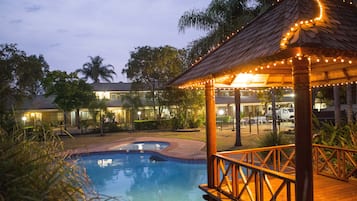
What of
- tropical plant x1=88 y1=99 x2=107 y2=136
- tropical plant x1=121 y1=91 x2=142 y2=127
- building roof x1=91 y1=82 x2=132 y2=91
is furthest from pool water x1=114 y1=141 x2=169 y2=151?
building roof x1=91 y1=82 x2=132 y2=91

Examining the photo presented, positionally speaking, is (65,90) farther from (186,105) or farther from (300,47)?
(300,47)

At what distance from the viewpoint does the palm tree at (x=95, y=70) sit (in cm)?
5106

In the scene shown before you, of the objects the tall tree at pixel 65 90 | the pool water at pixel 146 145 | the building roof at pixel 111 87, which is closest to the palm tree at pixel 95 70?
the building roof at pixel 111 87

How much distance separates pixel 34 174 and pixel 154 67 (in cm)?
2754

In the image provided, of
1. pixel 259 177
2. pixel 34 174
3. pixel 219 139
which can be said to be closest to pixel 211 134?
pixel 259 177

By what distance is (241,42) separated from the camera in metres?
5.77

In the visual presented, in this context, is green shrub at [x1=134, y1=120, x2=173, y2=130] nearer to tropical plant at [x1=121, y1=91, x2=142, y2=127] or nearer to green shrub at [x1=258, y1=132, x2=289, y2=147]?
tropical plant at [x1=121, y1=91, x2=142, y2=127]

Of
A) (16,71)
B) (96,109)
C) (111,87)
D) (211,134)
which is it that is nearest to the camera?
(211,134)

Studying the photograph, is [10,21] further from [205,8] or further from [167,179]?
[167,179]

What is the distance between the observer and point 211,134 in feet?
21.9

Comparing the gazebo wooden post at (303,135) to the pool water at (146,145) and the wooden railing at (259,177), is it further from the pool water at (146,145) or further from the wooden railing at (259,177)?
the pool water at (146,145)

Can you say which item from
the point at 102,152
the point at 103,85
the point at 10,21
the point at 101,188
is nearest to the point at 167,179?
the point at 101,188

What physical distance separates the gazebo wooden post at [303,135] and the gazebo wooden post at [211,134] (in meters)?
2.67

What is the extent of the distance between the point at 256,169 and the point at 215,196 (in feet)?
4.48
